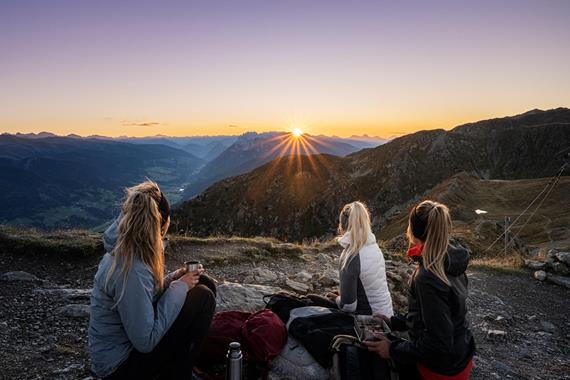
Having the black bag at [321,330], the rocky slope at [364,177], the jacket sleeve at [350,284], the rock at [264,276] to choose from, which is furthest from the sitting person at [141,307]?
the rocky slope at [364,177]

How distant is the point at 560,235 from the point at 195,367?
34.2 m

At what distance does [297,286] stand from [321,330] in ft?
14.5

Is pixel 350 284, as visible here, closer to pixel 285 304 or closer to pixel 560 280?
pixel 285 304

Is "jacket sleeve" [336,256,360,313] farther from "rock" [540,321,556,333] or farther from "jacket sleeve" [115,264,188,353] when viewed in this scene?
"rock" [540,321,556,333]

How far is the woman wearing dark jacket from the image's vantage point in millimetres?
3832

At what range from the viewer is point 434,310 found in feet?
12.5

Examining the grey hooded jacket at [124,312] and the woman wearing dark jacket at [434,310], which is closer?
the grey hooded jacket at [124,312]

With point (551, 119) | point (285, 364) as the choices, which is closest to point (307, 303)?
point (285, 364)

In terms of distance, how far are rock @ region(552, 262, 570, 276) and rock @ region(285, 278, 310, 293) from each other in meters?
10.4

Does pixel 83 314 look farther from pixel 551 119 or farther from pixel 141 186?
pixel 551 119

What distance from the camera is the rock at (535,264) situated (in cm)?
1459

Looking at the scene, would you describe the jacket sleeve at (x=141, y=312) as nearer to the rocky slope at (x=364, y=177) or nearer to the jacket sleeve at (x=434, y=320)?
the jacket sleeve at (x=434, y=320)

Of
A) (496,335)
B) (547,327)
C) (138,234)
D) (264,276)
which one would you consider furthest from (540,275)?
(138,234)

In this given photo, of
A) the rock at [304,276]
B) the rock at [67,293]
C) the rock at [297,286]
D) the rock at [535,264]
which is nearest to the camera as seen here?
the rock at [67,293]
